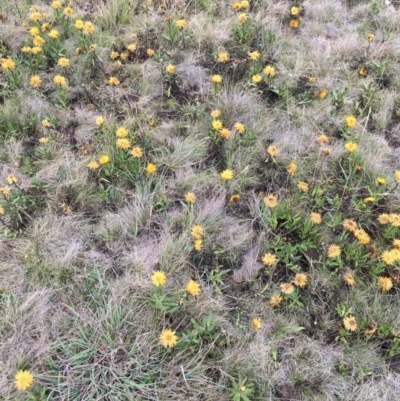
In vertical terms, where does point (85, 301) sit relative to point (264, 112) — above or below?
below

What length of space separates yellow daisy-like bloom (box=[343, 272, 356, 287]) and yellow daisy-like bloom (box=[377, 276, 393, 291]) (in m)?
0.15

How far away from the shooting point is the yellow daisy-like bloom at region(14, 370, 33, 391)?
208 cm

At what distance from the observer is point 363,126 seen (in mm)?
3391

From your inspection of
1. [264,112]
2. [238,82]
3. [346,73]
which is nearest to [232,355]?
[264,112]

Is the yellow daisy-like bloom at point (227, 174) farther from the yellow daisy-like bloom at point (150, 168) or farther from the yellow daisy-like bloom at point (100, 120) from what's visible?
the yellow daisy-like bloom at point (100, 120)

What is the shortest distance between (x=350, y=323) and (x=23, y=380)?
178 centimetres

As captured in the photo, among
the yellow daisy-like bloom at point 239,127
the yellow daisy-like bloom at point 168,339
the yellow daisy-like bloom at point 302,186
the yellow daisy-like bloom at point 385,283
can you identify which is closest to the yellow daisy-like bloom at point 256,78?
the yellow daisy-like bloom at point 239,127

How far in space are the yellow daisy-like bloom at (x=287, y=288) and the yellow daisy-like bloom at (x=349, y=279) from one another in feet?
1.15

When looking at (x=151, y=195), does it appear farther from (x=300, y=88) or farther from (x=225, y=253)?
(x=300, y=88)

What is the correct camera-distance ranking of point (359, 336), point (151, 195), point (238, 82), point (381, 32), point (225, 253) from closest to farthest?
point (359, 336), point (225, 253), point (151, 195), point (238, 82), point (381, 32)

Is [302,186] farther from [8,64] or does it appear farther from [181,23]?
[8,64]

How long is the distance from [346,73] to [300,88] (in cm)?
46

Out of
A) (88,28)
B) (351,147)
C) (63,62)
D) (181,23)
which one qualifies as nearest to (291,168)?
(351,147)

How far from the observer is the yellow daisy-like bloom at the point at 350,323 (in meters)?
2.40
